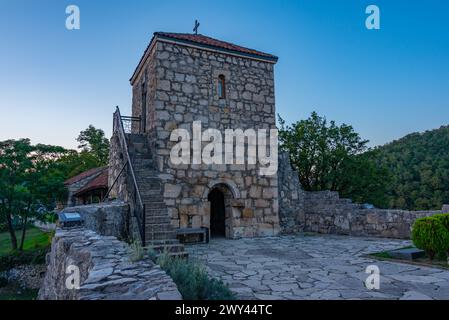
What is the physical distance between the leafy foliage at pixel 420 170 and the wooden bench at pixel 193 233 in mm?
15136

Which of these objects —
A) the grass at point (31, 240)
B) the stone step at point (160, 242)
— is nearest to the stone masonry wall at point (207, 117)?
the stone step at point (160, 242)

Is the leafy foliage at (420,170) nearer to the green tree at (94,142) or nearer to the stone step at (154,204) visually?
the stone step at (154,204)

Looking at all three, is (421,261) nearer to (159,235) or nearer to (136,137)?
(159,235)

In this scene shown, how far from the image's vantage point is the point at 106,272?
3180mm

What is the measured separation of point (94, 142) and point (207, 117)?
2728 centimetres

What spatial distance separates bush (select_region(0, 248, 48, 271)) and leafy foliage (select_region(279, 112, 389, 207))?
13.3 meters

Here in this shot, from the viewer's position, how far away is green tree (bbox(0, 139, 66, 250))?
634 inches

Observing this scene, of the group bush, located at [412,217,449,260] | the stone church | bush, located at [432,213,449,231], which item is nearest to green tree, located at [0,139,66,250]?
the stone church

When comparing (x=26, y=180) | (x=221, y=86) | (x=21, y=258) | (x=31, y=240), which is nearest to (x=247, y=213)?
(x=221, y=86)

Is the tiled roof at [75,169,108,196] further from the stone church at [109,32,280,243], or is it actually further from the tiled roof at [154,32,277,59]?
the tiled roof at [154,32,277,59]

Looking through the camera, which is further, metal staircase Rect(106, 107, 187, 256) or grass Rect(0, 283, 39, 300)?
grass Rect(0, 283, 39, 300)

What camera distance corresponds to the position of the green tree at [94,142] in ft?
107
